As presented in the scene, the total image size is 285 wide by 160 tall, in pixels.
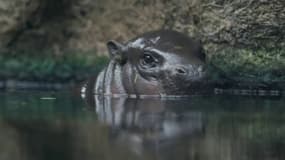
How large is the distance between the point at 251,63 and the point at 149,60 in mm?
1047

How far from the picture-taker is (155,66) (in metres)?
7.29

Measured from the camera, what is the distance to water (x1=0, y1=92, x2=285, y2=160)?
14.3ft

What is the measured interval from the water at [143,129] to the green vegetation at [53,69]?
4.42ft

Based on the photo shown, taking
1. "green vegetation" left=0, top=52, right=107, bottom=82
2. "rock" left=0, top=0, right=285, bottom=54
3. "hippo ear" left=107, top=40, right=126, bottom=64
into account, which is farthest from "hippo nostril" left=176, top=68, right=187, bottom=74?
"green vegetation" left=0, top=52, right=107, bottom=82

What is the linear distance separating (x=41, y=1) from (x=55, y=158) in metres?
4.65

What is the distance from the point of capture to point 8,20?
8.59m

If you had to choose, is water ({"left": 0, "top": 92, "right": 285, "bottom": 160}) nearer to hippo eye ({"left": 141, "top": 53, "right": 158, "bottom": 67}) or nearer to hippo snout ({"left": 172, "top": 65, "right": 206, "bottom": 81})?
hippo snout ({"left": 172, "top": 65, "right": 206, "bottom": 81})

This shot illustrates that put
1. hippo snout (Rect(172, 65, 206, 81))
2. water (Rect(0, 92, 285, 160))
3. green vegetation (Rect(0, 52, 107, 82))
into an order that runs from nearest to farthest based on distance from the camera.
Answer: water (Rect(0, 92, 285, 160)) → hippo snout (Rect(172, 65, 206, 81)) → green vegetation (Rect(0, 52, 107, 82))

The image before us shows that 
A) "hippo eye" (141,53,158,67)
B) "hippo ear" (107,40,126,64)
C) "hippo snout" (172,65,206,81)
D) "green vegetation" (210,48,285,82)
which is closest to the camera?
"hippo snout" (172,65,206,81)

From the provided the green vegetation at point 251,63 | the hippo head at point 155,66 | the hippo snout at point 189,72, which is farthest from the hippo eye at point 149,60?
the green vegetation at point 251,63

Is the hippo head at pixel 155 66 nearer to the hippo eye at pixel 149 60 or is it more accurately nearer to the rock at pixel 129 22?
the hippo eye at pixel 149 60

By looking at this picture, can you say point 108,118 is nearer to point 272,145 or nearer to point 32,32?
point 272,145

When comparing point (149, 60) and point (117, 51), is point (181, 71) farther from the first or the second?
point (117, 51)

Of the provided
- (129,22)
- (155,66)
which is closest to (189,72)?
(155,66)
